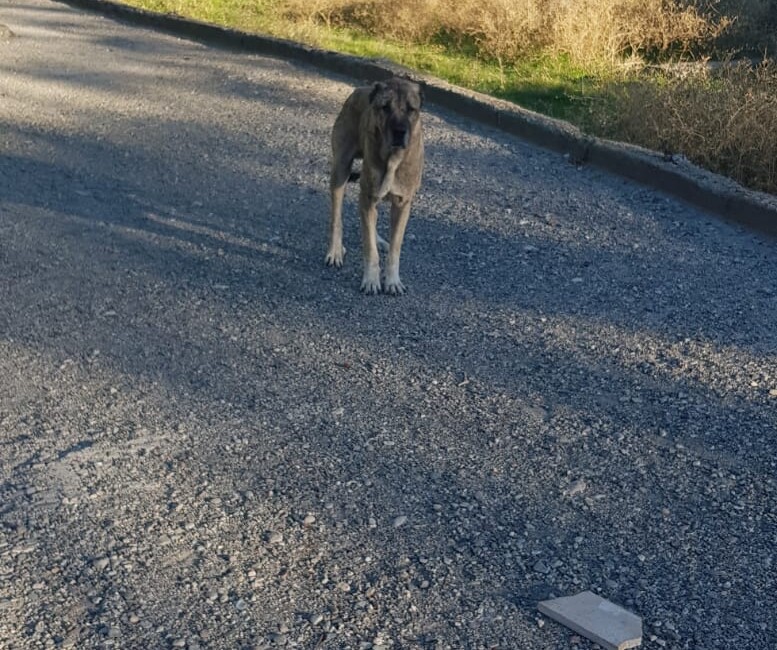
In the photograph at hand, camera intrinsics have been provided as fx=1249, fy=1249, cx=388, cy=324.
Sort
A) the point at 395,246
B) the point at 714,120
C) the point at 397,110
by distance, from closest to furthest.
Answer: the point at 397,110
the point at 395,246
the point at 714,120

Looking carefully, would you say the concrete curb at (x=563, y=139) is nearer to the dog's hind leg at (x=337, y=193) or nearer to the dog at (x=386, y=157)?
the dog at (x=386, y=157)

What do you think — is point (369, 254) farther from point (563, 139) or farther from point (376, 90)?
point (563, 139)

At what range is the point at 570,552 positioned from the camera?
4.69 m

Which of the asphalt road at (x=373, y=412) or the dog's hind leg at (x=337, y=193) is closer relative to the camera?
the asphalt road at (x=373, y=412)

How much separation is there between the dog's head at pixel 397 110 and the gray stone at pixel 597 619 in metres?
3.52

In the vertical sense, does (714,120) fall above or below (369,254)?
above

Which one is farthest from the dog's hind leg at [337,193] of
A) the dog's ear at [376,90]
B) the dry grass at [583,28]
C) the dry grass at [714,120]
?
the dry grass at [583,28]

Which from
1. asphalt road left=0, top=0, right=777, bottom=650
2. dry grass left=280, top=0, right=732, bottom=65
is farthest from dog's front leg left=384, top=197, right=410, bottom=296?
dry grass left=280, top=0, right=732, bottom=65

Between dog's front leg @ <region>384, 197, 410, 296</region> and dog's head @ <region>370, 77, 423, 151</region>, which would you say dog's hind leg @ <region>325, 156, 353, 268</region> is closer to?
dog's front leg @ <region>384, 197, 410, 296</region>

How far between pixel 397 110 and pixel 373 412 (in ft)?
6.86

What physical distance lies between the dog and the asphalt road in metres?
0.24

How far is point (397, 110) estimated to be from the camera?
7180 millimetres

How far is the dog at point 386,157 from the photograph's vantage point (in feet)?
23.6

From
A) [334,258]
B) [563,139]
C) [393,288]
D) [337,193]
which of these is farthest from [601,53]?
[393,288]
